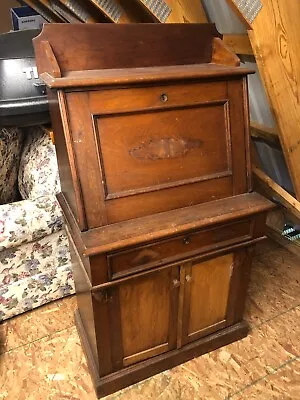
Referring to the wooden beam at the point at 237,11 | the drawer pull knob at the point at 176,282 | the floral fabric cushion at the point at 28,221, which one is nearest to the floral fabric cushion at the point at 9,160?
the floral fabric cushion at the point at 28,221

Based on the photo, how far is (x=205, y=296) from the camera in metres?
1.52

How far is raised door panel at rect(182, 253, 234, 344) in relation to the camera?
1.45 metres

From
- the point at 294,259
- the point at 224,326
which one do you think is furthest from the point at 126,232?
the point at 294,259

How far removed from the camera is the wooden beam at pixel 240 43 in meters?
1.66

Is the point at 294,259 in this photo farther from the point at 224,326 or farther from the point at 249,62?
the point at 249,62

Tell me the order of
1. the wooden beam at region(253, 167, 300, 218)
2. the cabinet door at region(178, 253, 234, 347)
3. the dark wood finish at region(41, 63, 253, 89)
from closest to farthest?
the dark wood finish at region(41, 63, 253, 89), the cabinet door at region(178, 253, 234, 347), the wooden beam at region(253, 167, 300, 218)

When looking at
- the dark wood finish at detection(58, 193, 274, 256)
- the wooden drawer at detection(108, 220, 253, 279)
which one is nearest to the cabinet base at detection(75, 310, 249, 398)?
the wooden drawer at detection(108, 220, 253, 279)

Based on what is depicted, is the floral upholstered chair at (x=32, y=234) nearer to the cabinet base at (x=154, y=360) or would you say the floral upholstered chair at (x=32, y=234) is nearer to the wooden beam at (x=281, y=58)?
the cabinet base at (x=154, y=360)

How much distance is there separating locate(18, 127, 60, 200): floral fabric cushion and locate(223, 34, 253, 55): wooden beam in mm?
1046

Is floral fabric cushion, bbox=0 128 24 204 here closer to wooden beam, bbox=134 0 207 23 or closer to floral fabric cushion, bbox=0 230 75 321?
floral fabric cushion, bbox=0 230 75 321

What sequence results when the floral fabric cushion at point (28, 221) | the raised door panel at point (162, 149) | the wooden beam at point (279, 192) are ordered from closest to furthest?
the raised door panel at point (162, 149) → the floral fabric cushion at point (28, 221) → the wooden beam at point (279, 192)

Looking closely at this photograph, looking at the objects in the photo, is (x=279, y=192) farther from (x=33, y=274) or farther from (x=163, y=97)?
(x=33, y=274)

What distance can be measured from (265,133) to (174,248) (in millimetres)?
1017

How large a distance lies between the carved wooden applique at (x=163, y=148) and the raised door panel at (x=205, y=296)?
1.43 ft
